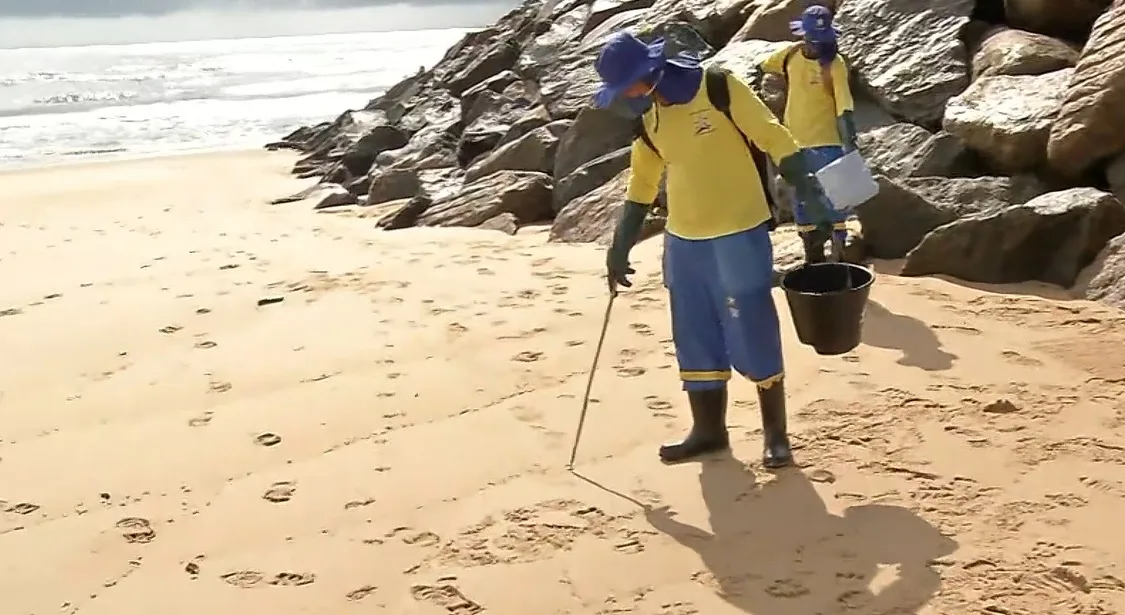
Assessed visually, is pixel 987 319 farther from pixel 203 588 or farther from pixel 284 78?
pixel 284 78

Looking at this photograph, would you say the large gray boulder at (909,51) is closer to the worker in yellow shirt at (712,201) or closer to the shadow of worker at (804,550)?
the worker in yellow shirt at (712,201)

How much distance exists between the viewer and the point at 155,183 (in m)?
14.8

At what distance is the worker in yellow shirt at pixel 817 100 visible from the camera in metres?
6.03

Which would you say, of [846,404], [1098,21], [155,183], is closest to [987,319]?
[846,404]

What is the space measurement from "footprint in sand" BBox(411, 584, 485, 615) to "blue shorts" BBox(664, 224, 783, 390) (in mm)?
1237

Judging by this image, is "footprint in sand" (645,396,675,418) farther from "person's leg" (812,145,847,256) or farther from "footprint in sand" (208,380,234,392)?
"footprint in sand" (208,380,234,392)

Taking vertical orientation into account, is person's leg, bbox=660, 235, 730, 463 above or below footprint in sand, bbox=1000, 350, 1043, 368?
above

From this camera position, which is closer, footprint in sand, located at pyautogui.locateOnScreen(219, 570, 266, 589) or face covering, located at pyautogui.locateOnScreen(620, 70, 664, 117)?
footprint in sand, located at pyautogui.locateOnScreen(219, 570, 266, 589)

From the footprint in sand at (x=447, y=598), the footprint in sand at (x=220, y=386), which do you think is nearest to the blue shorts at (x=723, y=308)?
the footprint in sand at (x=447, y=598)

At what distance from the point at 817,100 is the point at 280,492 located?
350 centimetres

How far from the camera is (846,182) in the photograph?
14.7ft

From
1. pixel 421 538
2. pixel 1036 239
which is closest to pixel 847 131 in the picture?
pixel 1036 239

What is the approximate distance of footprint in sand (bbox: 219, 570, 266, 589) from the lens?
3.53 m

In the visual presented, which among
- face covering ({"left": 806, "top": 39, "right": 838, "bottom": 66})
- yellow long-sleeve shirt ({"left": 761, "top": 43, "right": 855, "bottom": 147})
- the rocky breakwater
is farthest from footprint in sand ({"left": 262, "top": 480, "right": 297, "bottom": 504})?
the rocky breakwater
